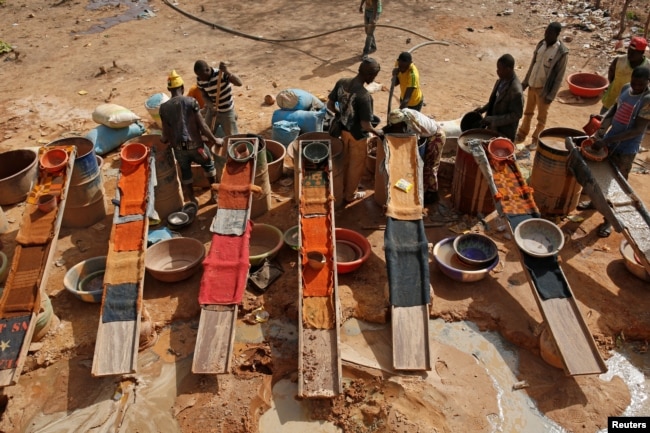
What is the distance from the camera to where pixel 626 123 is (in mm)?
5344

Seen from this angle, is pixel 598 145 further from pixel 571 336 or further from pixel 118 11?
pixel 118 11

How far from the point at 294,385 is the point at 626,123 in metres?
4.40

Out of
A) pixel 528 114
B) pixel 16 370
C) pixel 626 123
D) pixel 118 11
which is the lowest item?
pixel 118 11

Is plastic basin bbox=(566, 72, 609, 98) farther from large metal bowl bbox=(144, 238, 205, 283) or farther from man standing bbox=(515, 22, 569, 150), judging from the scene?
large metal bowl bbox=(144, 238, 205, 283)

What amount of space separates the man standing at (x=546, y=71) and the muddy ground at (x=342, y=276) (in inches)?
37.1

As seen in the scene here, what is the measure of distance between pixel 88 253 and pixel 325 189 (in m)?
2.91

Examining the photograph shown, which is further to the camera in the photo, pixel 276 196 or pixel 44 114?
pixel 44 114

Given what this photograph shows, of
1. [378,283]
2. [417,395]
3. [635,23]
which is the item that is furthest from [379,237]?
[635,23]

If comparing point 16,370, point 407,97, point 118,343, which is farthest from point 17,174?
point 407,97

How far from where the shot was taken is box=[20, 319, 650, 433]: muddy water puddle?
163 inches

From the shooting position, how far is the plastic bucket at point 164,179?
5.96 metres

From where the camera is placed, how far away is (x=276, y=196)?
680cm

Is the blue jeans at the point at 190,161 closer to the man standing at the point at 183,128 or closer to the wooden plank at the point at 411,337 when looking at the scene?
the man standing at the point at 183,128

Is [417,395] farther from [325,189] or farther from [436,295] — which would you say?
[325,189]
